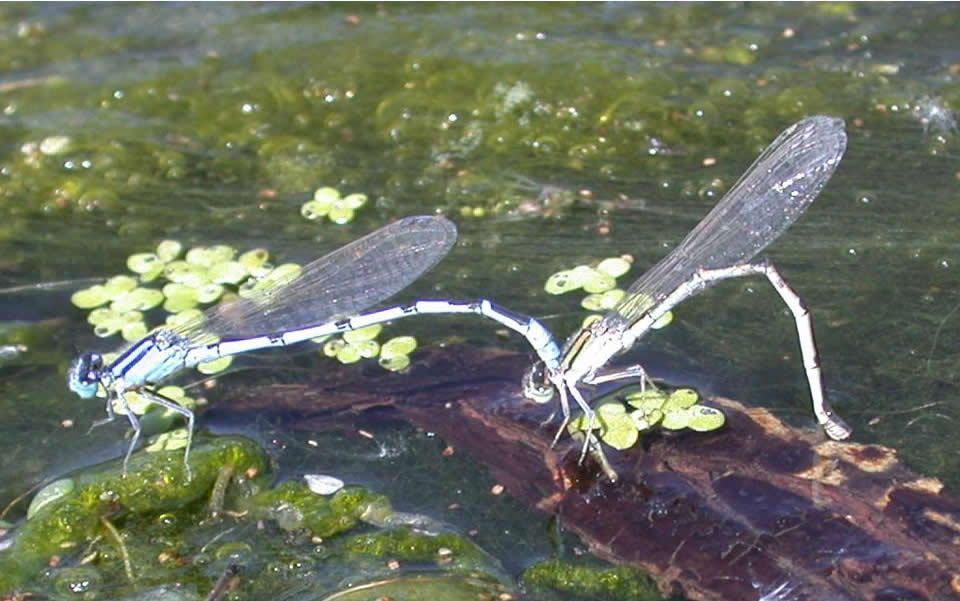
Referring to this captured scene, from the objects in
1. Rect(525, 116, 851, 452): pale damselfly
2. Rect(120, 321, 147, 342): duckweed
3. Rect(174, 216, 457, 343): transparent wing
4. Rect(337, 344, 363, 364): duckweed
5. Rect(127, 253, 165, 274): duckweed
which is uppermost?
Rect(525, 116, 851, 452): pale damselfly

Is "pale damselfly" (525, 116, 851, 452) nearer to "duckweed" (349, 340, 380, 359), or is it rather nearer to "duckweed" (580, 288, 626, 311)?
"duckweed" (580, 288, 626, 311)

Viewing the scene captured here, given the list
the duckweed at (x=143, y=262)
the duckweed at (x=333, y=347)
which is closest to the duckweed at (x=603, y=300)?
the duckweed at (x=333, y=347)

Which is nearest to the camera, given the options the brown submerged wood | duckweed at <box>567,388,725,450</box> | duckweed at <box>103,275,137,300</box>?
the brown submerged wood

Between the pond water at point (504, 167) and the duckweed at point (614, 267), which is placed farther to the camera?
the duckweed at point (614, 267)

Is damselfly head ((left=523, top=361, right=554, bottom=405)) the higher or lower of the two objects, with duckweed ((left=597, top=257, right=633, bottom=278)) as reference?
higher

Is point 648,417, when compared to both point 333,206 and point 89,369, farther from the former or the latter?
point 333,206

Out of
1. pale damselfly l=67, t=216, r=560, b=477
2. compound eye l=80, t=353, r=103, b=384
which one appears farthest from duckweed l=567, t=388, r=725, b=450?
compound eye l=80, t=353, r=103, b=384

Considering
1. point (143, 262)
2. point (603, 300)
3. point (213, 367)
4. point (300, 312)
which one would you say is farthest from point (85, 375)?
point (603, 300)

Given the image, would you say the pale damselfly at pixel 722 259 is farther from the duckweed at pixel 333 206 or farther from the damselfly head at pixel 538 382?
the duckweed at pixel 333 206
